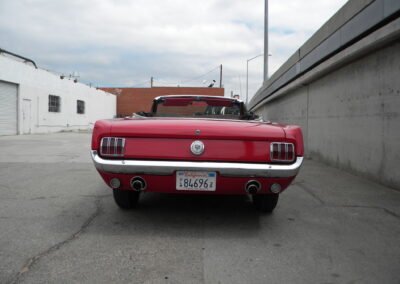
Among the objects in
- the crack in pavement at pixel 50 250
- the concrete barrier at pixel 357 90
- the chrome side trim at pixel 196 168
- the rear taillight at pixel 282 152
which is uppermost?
the concrete barrier at pixel 357 90

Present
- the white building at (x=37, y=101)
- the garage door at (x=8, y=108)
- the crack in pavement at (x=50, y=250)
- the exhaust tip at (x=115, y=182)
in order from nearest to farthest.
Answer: the crack in pavement at (x=50, y=250)
the exhaust tip at (x=115, y=182)
the garage door at (x=8, y=108)
the white building at (x=37, y=101)

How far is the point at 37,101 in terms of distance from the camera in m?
21.8

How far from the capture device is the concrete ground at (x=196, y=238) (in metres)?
2.62

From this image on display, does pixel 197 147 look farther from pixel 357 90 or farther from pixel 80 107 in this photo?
pixel 80 107

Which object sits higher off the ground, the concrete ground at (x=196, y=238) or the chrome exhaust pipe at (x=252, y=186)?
the chrome exhaust pipe at (x=252, y=186)

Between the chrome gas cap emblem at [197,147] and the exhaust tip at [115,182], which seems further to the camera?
the exhaust tip at [115,182]

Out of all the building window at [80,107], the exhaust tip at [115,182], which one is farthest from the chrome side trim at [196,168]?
the building window at [80,107]

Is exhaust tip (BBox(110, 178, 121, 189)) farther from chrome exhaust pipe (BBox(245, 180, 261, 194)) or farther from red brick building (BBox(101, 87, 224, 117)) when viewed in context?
red brick building (BBox(101, 87, 224, 117))

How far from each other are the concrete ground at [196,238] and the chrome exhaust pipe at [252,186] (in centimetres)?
42

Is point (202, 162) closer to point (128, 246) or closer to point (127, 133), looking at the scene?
point (127, 133)

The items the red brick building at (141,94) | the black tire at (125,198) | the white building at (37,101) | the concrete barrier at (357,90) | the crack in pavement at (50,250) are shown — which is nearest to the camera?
the crack in pavement at (50,250)

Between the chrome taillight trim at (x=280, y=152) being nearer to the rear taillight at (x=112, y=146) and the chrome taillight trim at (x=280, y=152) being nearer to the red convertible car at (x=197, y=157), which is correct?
the red convertible car at (x=197, y=157)

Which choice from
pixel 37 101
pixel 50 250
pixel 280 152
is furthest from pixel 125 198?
pixel 37 101

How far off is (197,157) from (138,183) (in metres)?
0.59
